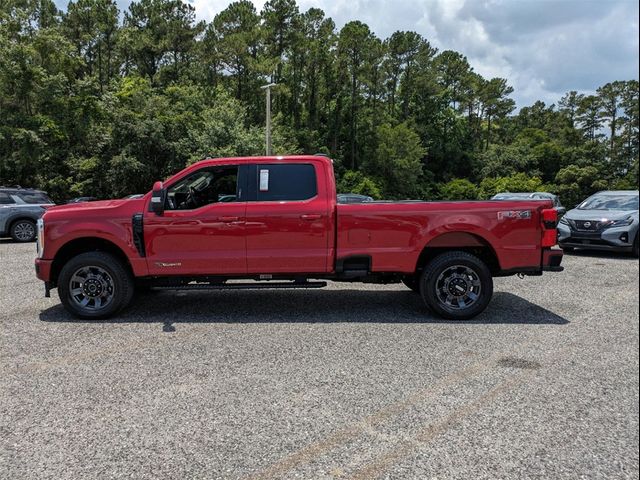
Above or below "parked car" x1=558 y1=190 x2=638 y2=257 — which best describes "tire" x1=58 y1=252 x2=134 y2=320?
below

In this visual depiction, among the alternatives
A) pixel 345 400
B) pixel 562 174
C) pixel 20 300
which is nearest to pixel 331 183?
pixel 345 400

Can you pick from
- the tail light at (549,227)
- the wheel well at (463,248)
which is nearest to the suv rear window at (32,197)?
the wheel well at (463,248)

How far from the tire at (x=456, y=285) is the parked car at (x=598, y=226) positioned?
5.56 m

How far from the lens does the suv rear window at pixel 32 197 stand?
14.6 m

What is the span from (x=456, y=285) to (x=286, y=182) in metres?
2.42

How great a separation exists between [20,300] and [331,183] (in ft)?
15.7

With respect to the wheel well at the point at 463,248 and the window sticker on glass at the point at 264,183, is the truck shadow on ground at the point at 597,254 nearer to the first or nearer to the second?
the wheel well at the point at 463,248

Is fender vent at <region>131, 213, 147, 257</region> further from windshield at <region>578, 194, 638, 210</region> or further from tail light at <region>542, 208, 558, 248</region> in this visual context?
windshield at <region>578, 194, 638, 210</region>

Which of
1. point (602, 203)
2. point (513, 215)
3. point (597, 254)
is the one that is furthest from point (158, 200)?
point (602, 203)

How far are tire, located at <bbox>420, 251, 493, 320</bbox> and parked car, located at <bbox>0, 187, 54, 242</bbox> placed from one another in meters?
12.7

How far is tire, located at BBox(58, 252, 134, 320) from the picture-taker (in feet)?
19.6

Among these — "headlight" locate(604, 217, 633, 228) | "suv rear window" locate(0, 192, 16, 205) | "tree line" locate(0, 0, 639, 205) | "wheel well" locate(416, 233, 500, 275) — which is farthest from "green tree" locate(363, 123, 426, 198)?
"wheel well" locate(416, 233, 500, 275)

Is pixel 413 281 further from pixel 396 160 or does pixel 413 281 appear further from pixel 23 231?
pixel 396 160

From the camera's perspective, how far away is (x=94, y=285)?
6.05m
